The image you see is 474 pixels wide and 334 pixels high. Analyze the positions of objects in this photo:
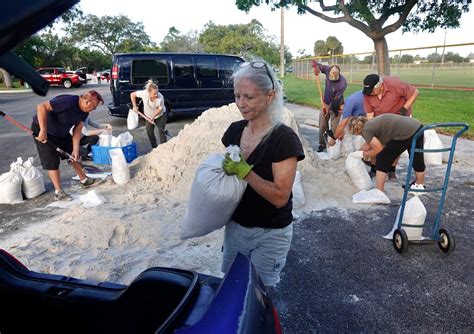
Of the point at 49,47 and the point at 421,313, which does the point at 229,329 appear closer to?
the point at 421,313

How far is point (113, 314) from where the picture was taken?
1.45 metres

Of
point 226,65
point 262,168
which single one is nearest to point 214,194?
point 262,168

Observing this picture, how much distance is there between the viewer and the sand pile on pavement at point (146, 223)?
3342mm

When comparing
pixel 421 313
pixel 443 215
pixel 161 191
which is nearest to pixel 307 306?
pixel 421 313

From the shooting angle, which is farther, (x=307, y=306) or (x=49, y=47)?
(x=49, y=47)

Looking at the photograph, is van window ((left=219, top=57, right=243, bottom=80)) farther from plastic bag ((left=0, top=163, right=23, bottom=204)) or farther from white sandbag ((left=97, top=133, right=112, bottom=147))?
plastic bag ((left=0, top=163, right=23, bottom=204))

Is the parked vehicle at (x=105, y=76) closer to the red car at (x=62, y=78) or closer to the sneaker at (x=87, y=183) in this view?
the red car at (x=62, y=78)

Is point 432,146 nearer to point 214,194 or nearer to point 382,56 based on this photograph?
point 214,194

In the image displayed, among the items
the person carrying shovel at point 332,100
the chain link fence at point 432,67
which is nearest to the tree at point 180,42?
the chain link fence at point 432,67

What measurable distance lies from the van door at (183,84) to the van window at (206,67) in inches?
8.0

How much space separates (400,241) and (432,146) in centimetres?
321

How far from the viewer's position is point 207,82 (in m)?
10.8

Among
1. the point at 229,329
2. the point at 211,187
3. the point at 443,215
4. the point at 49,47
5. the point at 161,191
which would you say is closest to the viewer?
the point at 229,329

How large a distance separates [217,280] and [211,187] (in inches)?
19.7
